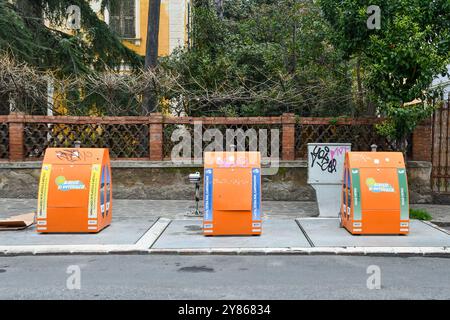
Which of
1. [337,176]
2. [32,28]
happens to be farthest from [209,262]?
[32,28]

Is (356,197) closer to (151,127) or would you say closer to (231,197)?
(231,197)

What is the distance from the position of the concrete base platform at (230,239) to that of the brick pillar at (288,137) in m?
3.12

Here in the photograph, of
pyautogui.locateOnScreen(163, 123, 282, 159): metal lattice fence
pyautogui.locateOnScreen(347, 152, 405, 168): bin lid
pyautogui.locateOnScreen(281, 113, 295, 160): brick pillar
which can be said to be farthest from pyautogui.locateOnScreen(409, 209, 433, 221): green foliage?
pyautogui.locateOnScreen(163, 123, 282, 159): metal lattice fence

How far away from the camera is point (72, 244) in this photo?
789 centimetres

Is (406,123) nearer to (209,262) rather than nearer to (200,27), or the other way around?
(209,262)

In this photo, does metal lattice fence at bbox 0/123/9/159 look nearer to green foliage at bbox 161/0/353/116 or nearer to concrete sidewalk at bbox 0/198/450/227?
concrete sidewalk at bbox 0/198/450/227

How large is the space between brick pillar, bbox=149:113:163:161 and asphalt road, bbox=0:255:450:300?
533 centimetres

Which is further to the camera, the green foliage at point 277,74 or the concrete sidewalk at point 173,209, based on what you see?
the green foliage at point 277,74

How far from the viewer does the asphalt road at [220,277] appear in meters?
5.51

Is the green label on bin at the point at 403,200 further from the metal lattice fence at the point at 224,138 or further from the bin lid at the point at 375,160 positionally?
the metal lattice fence at the point at 224,138

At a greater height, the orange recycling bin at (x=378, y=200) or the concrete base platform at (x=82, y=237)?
the orange recycling bin at (x=378, y=200)

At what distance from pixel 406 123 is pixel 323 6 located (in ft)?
12.0

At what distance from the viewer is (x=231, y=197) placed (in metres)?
8.45

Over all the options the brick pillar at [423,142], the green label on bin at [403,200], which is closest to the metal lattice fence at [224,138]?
the brick pillar at [423,142]
